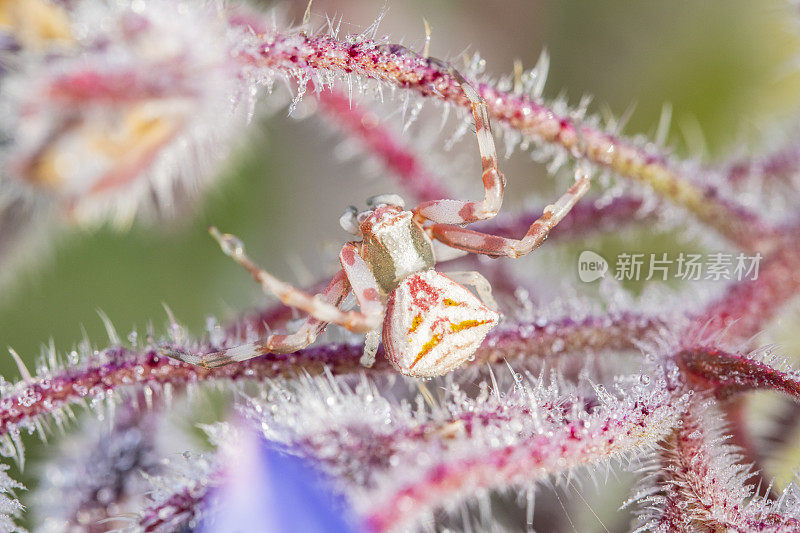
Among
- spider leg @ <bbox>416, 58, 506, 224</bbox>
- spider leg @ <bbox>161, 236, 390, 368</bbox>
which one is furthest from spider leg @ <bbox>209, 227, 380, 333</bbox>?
spider leg @ <bbox>416, 58, 506, 224</bbox>

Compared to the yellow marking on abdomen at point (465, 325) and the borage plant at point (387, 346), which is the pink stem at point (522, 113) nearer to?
the borage plant at point (387, 346)

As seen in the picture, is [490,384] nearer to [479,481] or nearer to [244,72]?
[479,481]

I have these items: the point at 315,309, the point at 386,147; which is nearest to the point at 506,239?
the point at 315,309

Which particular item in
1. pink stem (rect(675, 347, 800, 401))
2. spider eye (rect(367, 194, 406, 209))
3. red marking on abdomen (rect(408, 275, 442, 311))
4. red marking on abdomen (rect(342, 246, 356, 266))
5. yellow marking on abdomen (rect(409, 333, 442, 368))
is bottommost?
pink stem (rect(675, 347, 800, 401))

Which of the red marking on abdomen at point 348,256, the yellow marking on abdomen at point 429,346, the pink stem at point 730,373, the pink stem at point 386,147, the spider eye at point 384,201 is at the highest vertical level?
the pink stem at point 386,147

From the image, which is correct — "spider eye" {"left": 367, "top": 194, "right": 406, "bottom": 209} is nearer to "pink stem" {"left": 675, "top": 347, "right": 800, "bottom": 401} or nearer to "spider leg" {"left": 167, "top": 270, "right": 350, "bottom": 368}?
"spider leg" {"left": 167, "top": 270, "right": 350, "bottom": 368}

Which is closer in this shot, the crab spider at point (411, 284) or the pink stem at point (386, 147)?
the crab spider at point (411, 284)

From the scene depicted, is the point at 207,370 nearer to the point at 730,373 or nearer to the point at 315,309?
the point at 315,309

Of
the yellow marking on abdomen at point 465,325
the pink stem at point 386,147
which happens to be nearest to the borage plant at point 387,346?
the yellow marking on abdomen at point 465,325

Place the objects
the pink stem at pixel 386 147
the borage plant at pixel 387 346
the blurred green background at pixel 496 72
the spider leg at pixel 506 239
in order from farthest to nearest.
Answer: the blurred green background at pixel 496 72 < the pink stem at pixel 386 147 < the spider leg at pixel 506 239 < the borage plant at pixel 387 346
